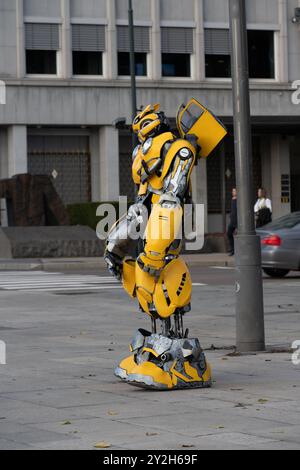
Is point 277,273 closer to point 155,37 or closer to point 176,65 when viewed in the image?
point 155,37

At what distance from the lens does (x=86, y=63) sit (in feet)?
142

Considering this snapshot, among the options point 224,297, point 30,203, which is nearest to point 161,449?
point 224,297

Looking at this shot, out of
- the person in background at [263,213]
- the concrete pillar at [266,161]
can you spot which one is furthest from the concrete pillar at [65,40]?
the person in background at [263,213]

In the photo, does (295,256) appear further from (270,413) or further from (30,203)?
(270,413)

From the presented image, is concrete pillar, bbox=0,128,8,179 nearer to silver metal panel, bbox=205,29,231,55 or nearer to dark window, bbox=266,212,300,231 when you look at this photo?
silver metal panel, bbox=205,29,231,55

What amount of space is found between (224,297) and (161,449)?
12426mm

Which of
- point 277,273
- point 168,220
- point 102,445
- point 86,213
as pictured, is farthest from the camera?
point 86,213

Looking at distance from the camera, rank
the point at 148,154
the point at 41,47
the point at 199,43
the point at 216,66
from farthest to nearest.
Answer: the point at 216,66 < the point at 199,43 < the point at 41,47 < the point at 148,154

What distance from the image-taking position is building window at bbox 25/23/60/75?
42.6 m

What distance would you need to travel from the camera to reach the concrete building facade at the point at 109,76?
1676 inches

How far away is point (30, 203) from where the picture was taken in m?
35.4

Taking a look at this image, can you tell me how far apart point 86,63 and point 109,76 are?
946 mm

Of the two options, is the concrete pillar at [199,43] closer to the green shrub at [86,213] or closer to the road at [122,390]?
the green shrub at [86,213]

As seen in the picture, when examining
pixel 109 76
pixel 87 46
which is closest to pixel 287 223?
pixel 109 76
